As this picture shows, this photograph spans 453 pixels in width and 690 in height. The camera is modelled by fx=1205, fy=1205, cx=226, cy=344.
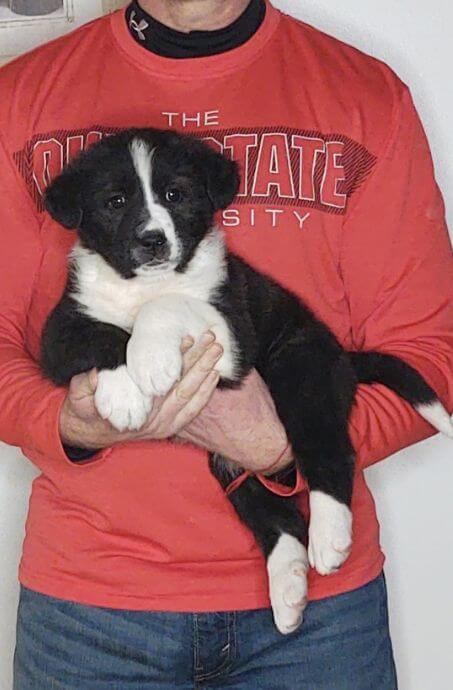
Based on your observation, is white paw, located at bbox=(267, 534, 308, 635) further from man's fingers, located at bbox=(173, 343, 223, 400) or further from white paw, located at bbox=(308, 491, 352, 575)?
man's fingers, located at bbox=(173, 343, 223, 400)

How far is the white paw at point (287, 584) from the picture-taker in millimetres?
1796

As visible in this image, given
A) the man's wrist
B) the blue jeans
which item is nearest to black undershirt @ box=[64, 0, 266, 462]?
the man's wrist

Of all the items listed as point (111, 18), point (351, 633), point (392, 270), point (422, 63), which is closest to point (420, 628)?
point (351, 633)

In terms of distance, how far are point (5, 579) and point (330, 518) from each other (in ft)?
3.48

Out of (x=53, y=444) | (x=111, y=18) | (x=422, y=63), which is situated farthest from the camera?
(x=422, y=63)

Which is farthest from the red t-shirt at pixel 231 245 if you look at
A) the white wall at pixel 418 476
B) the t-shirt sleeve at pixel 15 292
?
the white wall at pixel 418 476

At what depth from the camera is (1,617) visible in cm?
266

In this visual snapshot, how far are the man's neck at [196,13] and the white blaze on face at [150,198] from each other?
30cm

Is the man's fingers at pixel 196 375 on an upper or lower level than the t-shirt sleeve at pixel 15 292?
upper

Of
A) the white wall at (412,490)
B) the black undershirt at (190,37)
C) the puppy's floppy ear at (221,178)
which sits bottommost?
the white wall at (412,490)

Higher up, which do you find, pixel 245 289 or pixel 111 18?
pixel 111 18

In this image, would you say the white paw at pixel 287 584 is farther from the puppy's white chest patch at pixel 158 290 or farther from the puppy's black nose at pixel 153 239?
the puppy's black nose at pixel 153 239

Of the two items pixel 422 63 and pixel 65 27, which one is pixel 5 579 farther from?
pixel 422 63

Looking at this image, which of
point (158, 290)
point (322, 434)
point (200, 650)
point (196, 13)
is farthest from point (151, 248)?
point (200, 650)
